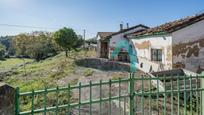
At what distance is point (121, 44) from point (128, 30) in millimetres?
1767

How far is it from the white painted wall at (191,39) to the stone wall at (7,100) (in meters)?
14.3

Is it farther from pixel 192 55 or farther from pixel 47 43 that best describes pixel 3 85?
pixel 47 43

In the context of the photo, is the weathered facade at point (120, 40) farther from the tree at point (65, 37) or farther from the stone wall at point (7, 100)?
the stone wall at point (7, 100)

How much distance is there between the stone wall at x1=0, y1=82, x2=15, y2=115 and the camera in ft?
14.3

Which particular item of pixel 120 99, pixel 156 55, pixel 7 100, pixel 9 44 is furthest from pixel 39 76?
pixel 9 44

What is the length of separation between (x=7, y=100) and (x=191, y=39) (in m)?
15.5

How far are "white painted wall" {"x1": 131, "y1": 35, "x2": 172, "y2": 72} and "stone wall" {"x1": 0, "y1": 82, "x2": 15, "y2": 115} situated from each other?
14.4 meters

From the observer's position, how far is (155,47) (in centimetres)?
2008

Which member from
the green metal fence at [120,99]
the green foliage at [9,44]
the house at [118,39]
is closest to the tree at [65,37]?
the house at [118,39]

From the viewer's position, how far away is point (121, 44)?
1261 inches

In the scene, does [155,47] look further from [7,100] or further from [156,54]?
[7,100]

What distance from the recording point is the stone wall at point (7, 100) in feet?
14.3

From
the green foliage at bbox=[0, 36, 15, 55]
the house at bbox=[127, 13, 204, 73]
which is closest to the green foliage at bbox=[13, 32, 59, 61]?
the green foliage at bbox=[0, 36, 15, 55]

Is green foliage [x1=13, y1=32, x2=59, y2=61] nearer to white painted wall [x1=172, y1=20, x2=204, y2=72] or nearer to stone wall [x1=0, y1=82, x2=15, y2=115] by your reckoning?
white painted wall [x1=172, y1=20, x2=204, y2=72]
